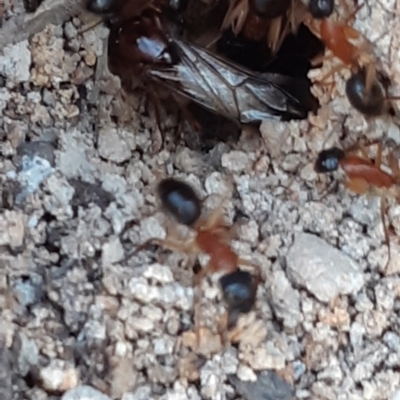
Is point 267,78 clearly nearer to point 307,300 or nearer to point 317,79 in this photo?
point 317,79

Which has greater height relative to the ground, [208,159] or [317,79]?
[317,79]

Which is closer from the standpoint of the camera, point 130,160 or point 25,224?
point 25,224

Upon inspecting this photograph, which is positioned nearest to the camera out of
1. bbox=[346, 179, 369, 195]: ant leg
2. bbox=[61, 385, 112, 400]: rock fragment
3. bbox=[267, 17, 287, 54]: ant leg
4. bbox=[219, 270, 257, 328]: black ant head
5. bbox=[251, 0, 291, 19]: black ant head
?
bbox=[61, 385, 112, 400]: rock fragment

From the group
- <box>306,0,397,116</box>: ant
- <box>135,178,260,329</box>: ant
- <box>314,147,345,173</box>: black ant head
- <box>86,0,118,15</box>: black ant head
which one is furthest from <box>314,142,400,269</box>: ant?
<box>86,0,118,15</box>: black ant head

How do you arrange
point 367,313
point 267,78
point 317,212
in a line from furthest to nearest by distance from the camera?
point 267,78, point 317,212, point 367,313

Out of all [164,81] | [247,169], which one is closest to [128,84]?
[164,81]

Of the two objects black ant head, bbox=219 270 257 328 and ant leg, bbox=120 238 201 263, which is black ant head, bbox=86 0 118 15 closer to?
ant leg, bbox=120 238 201 263

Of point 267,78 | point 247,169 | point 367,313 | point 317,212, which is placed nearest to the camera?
point 367,313
